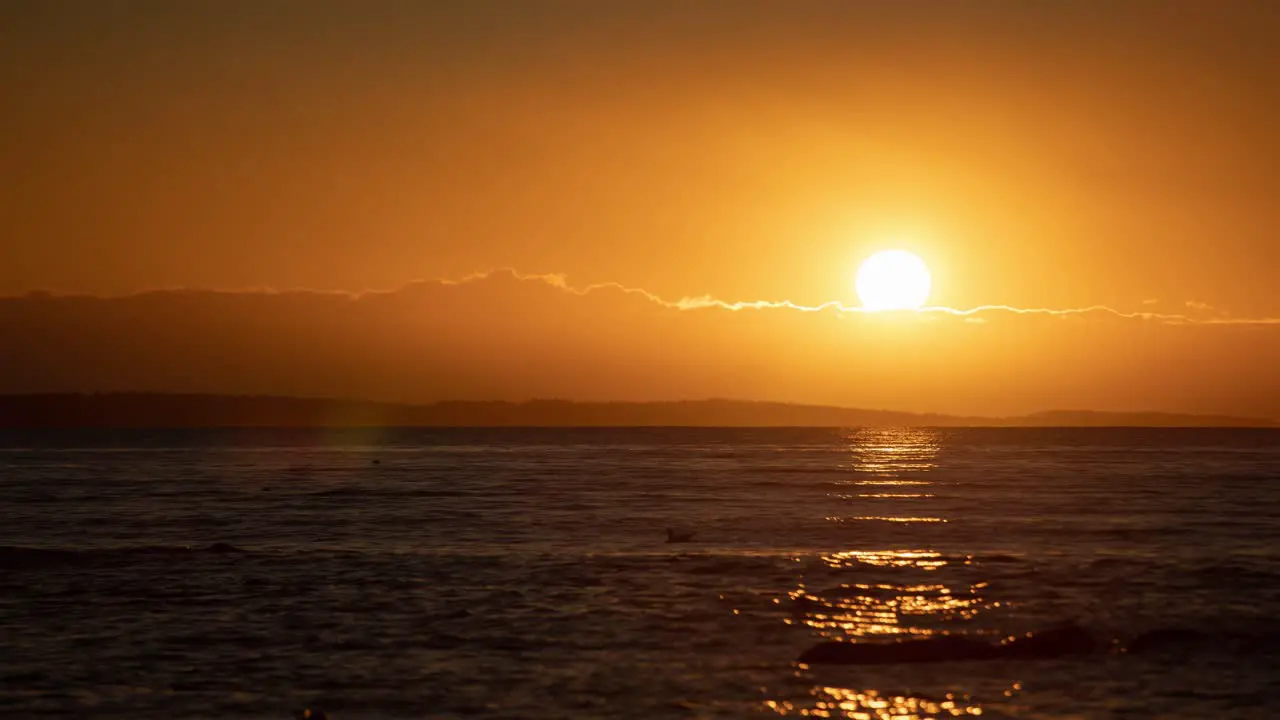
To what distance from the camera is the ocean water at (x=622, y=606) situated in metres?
29.4

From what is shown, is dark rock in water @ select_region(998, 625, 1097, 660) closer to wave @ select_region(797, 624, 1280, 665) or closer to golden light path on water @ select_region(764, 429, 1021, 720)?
wave @ select_region(797, 624, 1280, 665)

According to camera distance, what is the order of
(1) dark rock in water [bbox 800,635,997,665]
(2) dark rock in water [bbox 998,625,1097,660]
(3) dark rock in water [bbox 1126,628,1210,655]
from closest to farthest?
1. (1) dark rock in water [bbox 800,635,997,665]
2. (2) dark rock in water [bbox 998,625,1097,660]
3. (3) dark rock in water [bbox 1126,628,1210,655]

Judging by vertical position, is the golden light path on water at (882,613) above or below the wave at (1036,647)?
below

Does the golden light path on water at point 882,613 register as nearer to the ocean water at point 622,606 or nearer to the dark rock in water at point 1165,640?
the ocean water at point 622,606

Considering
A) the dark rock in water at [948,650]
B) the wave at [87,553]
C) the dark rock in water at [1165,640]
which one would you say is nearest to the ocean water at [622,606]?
the dark rock in water at [1165,640]

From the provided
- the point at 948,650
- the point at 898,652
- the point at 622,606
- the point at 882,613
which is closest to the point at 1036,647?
the point at 948,650

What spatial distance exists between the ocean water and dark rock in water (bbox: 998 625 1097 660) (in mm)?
486

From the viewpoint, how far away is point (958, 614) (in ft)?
135

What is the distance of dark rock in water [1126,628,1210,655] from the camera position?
115 feet

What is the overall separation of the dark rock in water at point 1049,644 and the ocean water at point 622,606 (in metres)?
0.49

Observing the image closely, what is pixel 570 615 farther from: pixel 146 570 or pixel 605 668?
pixel 146 570

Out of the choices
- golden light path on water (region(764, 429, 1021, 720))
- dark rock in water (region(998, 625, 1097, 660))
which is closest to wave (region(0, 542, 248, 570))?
golden light path on water (region(764, 429, 1021, 720))

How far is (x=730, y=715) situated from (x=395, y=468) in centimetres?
14454

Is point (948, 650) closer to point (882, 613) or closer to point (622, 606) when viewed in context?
point (882, 613)
